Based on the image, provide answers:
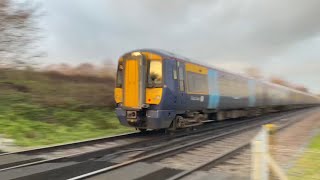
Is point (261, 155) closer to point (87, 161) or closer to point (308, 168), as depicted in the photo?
point (308, 168)

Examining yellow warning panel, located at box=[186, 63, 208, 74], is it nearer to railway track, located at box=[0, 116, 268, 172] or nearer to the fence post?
railway track, located at box=[0, 116, 268, 172]

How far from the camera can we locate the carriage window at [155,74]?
1518cm

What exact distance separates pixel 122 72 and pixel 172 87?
214 cm

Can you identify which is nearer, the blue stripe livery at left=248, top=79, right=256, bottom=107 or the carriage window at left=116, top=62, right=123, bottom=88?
the carriage window at left=116, top=62, right=123, bottom=88

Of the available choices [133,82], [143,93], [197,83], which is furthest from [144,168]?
[197,83]

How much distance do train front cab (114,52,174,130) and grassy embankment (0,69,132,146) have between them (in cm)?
177

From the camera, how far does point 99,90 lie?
23.7 m

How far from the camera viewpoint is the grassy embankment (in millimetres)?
14570

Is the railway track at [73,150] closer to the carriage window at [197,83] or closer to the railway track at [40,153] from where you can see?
the railway track at [40,153]

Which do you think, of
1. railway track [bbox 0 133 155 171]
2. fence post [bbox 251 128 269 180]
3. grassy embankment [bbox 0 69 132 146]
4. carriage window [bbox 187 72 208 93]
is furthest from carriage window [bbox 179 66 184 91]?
fence post [bbox 251 128 269 180]

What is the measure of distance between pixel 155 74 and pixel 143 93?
2.72 ft

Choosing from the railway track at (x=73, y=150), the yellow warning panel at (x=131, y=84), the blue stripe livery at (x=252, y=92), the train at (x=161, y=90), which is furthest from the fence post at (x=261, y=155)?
the blue stripe livery at (x=252, y=92)

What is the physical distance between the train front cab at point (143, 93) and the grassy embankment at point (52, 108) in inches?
69.6

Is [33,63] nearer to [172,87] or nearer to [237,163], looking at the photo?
[172,87]
